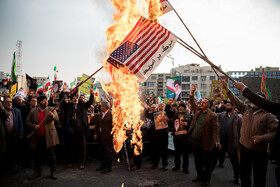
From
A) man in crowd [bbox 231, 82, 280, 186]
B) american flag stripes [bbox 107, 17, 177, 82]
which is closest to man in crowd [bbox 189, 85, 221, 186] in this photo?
american flag stripes [bbox 107, 17, 177, 82]

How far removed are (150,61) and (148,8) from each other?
1.51 m

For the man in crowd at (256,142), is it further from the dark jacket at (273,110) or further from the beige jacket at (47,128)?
the beige jacket at (47,128)

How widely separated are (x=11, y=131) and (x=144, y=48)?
17.0 feet

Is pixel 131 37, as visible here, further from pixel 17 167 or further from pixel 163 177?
pixel 17 167

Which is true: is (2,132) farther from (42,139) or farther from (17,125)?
(42,139)

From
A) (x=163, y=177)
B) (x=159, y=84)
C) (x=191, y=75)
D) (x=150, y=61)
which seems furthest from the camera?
(x=159, y=84)

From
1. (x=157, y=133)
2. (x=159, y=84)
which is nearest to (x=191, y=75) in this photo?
(x=159, y=84)

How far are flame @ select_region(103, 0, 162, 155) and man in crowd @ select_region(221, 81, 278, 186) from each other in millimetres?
3227

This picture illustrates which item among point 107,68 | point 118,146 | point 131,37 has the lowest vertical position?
point 118,146

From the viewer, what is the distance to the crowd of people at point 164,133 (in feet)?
13.5

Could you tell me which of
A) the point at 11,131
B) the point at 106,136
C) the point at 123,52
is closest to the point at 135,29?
the point at 123,52

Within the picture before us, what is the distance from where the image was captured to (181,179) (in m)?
5.99

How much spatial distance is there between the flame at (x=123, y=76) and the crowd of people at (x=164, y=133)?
53cm

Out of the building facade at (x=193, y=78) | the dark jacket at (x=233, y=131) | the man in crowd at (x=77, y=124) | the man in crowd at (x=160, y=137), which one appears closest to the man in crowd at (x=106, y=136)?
the man in crowd at (x=77, y=124)
